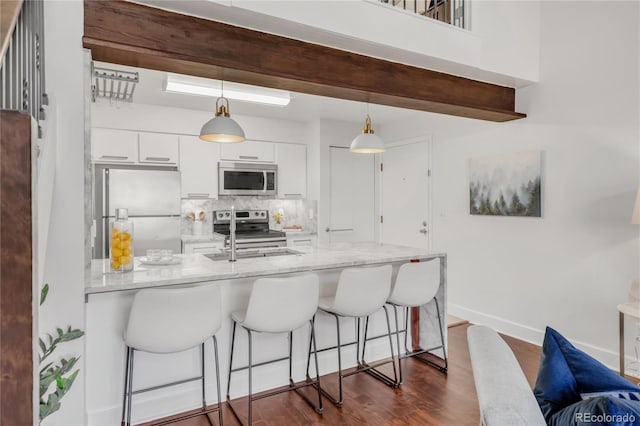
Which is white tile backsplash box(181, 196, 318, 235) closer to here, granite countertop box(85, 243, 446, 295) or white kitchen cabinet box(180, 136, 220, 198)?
white kitchen cabinet box(180, 136, 220, 198)

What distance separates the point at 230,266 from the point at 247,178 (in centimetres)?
279

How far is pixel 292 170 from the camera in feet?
18.1

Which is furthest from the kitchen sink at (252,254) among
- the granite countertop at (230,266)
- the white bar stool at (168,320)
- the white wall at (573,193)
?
the white wall at (573,193)

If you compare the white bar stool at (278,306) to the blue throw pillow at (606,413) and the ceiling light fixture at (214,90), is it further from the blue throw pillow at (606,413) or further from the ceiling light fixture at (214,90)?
the ceiling light fixture at (214,90)

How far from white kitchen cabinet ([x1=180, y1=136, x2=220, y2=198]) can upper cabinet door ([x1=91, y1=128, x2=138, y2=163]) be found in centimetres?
55

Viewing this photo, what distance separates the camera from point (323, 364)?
9.69 feet

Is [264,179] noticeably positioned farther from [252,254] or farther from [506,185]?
[506,185]

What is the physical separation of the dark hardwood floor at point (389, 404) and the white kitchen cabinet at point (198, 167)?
2.94m

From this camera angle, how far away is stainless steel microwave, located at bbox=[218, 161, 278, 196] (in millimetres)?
5000

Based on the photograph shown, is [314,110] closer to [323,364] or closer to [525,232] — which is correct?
[525,232]

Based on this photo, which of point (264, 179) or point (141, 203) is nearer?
point (141, 203)

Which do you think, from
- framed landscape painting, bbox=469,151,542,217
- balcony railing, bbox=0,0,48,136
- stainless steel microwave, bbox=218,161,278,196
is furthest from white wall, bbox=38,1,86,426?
framed landscape painting, bbox=469,151,542,217

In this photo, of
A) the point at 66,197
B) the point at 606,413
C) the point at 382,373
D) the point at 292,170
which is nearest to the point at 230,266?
the point at 66,197

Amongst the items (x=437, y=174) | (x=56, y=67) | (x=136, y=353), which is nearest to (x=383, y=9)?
(x=56, y=67)
